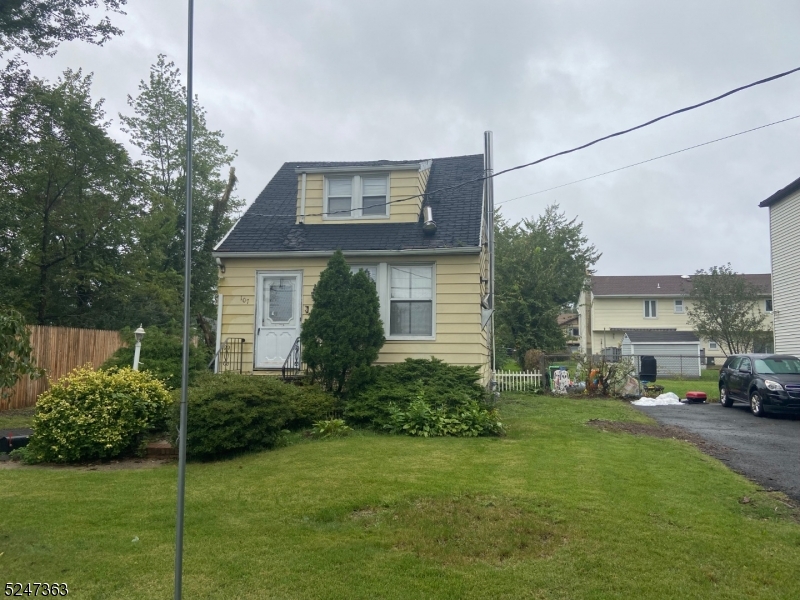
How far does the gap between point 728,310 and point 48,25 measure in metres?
31.2

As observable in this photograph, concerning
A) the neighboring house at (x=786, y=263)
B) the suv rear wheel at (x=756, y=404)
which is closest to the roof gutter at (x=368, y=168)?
the suv rear wheel at (x=756, y=404)

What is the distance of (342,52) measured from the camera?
31.3 ft

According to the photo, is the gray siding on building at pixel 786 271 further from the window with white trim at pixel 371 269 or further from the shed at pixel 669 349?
the window with white trim at pixel 371 269

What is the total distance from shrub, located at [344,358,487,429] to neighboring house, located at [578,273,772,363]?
3206 centimetres

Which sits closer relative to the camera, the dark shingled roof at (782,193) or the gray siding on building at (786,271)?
the dark shingled roof at (782,193)

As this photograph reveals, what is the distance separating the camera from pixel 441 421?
31.8 ft

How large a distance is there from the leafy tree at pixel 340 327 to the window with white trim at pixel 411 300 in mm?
1243

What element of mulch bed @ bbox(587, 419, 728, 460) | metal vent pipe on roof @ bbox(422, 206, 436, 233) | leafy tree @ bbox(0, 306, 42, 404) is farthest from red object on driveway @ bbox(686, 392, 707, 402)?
leafy tree @ bbox(0, 306, 42, 404)

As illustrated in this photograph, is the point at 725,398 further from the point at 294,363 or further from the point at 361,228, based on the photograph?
the point at 294,363

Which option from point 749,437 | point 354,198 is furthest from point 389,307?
point 749,437

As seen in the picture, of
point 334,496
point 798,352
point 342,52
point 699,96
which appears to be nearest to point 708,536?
point 334,496

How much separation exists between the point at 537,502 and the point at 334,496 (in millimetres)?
1961

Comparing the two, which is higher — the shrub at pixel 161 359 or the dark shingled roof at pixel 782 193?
the dark shingled roof at pixel 782 193

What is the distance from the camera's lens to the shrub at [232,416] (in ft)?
25.0
